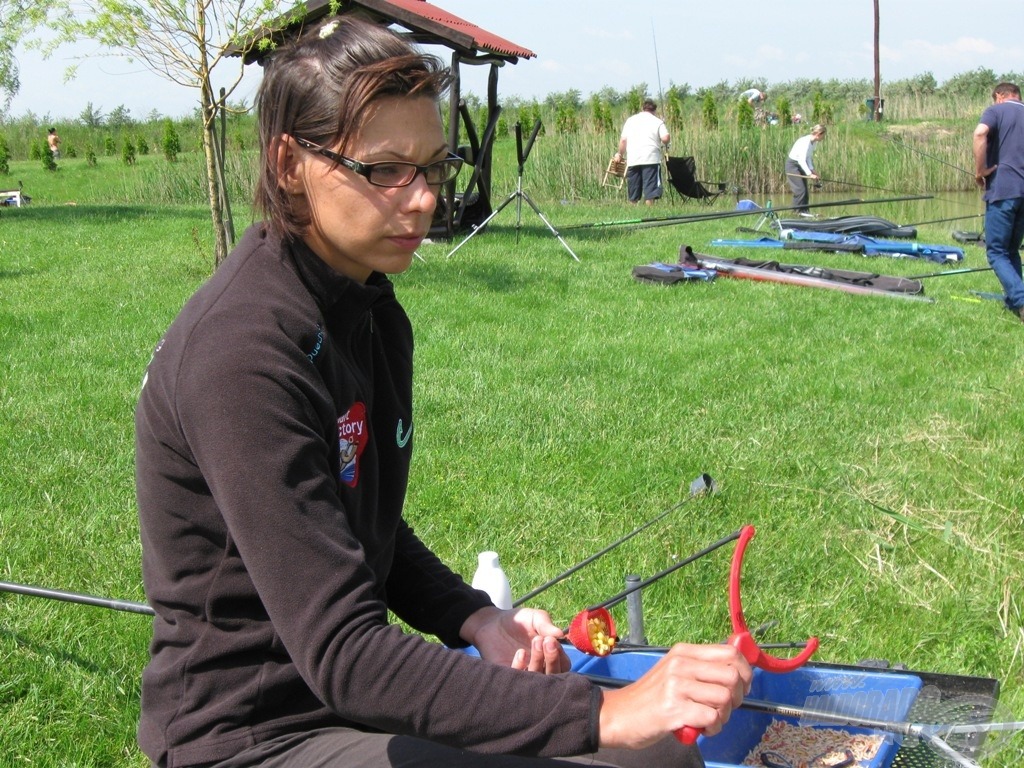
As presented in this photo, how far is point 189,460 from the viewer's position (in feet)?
5.12

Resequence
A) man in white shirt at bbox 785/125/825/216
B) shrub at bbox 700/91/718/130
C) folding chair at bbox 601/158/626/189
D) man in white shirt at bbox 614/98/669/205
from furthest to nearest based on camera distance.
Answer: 1. shrub at bbox 700/91/718/130
2. folding chair at bbox 601/158/626/189
3. man in white shirt at bbox 785/125/825/216
4. man in white shirt at bbox 614/98/669/205

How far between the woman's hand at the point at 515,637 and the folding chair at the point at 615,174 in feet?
56.5

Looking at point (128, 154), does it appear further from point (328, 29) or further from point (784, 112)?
point (328, 29)

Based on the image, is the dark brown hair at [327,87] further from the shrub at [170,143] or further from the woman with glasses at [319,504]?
the shrub at [170,143]

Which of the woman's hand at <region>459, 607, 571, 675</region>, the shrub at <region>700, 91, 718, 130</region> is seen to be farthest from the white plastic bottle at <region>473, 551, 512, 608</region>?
the shrub at <region>700, 91, 718, 130</region>

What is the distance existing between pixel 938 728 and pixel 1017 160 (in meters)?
7.92

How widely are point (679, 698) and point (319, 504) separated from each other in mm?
543

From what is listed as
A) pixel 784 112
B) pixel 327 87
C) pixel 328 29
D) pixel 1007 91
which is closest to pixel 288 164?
pixel 327 87

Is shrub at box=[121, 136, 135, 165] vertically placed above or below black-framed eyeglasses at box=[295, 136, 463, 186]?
above

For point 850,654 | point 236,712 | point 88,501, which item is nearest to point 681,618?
point 850,654

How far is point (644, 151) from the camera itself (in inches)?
701

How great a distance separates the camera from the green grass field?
3223mm

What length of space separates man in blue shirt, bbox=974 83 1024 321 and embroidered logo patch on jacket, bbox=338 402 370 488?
8.31 meters

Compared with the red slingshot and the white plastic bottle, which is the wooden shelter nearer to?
the white plastic bottle
